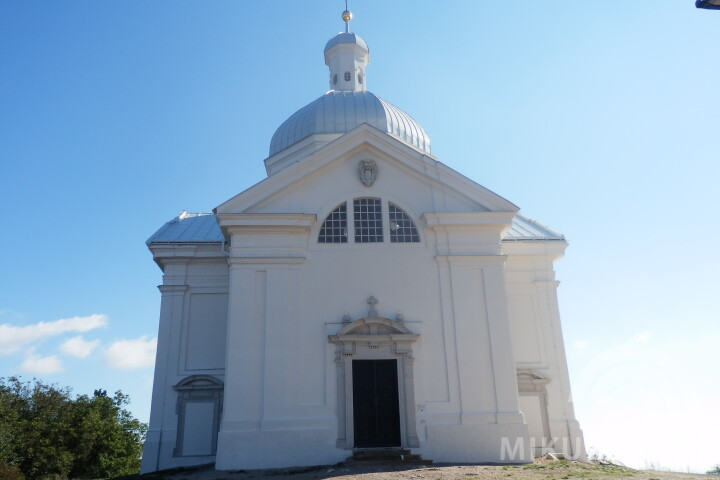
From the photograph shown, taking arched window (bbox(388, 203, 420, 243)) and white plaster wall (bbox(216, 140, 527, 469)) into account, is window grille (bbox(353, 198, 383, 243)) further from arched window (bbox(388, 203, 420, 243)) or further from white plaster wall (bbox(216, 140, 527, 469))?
arched window (bbox(388, 203, 420, 243))

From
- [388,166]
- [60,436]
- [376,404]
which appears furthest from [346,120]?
[60,436]

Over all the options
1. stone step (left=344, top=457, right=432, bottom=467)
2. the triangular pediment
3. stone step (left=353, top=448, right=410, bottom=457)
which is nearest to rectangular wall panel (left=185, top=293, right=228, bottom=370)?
the triangular pediment

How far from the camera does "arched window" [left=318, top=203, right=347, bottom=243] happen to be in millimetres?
17297

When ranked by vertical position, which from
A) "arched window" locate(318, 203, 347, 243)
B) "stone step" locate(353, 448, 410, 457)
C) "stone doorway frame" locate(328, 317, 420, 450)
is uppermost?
"arched window" locate(318, 203, 347, 243)

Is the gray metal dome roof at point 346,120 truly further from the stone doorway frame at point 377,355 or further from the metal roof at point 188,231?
the stone doorway frame at point 377,355

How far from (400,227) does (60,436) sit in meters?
21.5

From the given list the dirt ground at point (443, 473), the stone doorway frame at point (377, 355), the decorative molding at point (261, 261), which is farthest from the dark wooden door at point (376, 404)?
the decorative molding at point (261, 261)

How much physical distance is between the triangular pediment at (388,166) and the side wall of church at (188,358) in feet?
13.7

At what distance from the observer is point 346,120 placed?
24.1 metres

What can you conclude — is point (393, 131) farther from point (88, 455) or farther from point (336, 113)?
point (88, 455)

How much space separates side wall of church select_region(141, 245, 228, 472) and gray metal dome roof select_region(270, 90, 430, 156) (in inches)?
274

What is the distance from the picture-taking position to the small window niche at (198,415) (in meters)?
18.0

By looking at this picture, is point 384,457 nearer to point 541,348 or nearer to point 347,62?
point 541,348

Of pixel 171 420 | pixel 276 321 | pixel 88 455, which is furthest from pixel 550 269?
pixel 88 455
